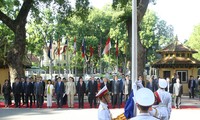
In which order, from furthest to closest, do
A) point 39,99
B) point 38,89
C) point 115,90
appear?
1. point 39,99
2. point 115,90
3. point 38,89

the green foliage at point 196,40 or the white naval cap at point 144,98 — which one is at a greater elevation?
the green foliage at point 196,40

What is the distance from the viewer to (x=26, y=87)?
22.8 metres

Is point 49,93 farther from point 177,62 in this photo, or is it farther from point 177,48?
point 177,48

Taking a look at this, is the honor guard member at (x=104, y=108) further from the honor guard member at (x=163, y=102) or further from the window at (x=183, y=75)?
Answer: the window at (x=183, y=75)

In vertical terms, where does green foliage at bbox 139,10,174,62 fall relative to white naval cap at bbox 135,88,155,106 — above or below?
above

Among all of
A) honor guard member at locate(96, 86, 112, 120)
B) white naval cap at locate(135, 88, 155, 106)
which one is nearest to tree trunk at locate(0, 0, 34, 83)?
honor guard member at locate(96, 86, 112, 120)

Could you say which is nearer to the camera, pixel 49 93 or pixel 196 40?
pixel 49 93

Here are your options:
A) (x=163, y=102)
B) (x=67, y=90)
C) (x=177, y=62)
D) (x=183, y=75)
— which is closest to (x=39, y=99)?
(x=67, y=90)

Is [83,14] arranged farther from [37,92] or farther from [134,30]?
[134,30]

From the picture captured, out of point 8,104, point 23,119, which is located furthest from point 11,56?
point 23,119

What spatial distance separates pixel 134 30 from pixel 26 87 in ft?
42.2

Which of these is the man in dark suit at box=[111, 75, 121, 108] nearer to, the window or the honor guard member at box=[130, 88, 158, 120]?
the window

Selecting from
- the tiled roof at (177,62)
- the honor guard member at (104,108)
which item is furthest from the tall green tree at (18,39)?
the honor guard member at (104,108)

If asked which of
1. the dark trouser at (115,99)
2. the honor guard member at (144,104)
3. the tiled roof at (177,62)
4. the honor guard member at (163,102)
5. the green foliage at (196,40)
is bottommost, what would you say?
the dark trouser at (115,99)
